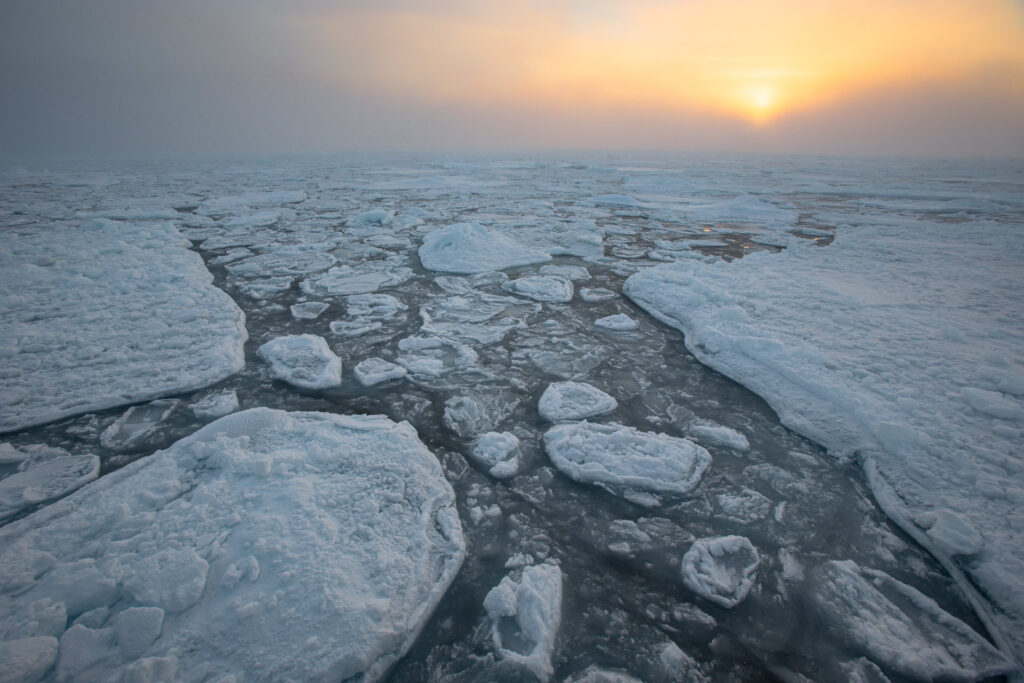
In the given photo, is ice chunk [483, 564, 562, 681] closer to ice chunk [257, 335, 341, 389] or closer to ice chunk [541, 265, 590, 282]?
ice chunk [257, 335, 341, 389]

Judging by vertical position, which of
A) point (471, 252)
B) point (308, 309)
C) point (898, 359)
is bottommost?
point (308, 309)

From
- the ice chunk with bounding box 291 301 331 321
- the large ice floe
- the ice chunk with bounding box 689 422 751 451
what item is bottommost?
the ice chunk with bounding box 291 301 331 321

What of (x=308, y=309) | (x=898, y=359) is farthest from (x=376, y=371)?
(x=898, y=359)

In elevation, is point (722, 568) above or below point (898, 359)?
below

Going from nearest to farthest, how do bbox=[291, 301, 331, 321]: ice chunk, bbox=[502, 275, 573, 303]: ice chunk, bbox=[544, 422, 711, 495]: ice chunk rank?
1. bbox=[544, 422, 711, 495]: ice chunk
2. bbox=[291, 301, 331, 321]: ice chunk
3. bbox=[502, 275, 573, 303]: ice chunk

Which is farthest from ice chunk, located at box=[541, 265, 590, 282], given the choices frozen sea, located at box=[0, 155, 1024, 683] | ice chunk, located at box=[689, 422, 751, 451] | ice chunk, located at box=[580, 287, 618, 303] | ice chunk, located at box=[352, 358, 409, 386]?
ice chunk, located at box=[689, 422, 751, 451]

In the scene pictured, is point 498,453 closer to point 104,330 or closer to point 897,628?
point 897,628

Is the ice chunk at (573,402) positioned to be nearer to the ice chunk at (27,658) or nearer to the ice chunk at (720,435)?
the ice chunk at (720,435)
